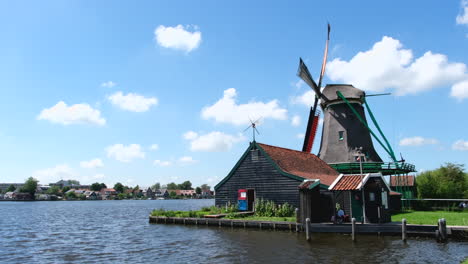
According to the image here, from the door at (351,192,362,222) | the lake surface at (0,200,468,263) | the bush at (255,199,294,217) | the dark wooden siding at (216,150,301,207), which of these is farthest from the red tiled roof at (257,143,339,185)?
the lake surface at (0,200,468,263)

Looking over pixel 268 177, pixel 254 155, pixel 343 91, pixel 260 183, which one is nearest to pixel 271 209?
pixel 260 183

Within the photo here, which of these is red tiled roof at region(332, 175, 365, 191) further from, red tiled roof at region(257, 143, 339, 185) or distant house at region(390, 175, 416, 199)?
distant house at region(390, 175, 416, 199)

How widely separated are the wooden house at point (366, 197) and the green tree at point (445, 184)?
18037 mm

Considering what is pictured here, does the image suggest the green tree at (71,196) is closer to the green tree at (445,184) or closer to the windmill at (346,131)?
the windmill at (346,131)

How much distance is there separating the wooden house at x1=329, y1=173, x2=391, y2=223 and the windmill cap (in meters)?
19.4

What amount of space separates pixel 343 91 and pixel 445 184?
15313mm

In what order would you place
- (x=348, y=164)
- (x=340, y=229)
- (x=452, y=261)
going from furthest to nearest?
(x=348, y=164)
(x=340, y=229)
(x=452, y=261)

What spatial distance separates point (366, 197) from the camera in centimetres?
2603

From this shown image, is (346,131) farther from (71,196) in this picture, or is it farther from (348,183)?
(71,196)

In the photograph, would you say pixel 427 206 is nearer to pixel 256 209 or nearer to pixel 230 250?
pixel 256 209

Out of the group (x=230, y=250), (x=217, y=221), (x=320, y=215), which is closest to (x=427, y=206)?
(x=320, y=215)

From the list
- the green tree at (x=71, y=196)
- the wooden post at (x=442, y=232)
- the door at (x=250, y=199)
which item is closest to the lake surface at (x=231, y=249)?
the wooden post at (x=442, y=232)

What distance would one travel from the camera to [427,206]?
128 ft

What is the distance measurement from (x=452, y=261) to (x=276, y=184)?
17.1 meters
